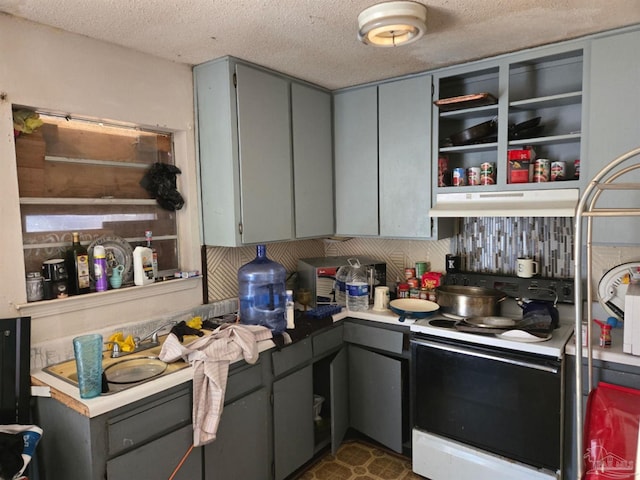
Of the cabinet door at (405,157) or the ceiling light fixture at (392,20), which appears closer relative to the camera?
the ceiling light fixture at (392,20)

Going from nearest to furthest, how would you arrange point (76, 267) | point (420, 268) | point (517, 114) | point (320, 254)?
point (76, 267) → point (517, 114) → point (420, 268) → point (320, 254)

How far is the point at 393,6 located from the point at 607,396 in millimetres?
1665

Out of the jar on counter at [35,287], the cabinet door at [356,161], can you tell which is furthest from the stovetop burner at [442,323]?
the jar on counter at [35,287]

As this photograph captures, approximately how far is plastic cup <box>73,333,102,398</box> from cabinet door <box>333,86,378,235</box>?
1746 mm

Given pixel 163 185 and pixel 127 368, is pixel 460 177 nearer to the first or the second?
pixel 163 185

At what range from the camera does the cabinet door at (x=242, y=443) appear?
1.82 m

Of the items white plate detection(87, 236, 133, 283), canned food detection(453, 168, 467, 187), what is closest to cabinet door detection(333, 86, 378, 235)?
canned food detection(453, 168, 467, 187)

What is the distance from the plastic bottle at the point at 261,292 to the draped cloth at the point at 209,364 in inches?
12.9

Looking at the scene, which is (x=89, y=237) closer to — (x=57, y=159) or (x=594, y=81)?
(x=57, y=159)

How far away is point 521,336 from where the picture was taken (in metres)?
2.00

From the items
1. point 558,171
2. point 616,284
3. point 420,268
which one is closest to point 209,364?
point 420,268

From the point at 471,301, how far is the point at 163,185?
1790 millimetres

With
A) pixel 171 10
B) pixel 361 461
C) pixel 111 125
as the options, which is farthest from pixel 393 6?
pixel 361 461

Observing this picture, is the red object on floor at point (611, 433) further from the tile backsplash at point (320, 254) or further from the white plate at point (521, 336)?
the tile backsplash at point (320, 254)
